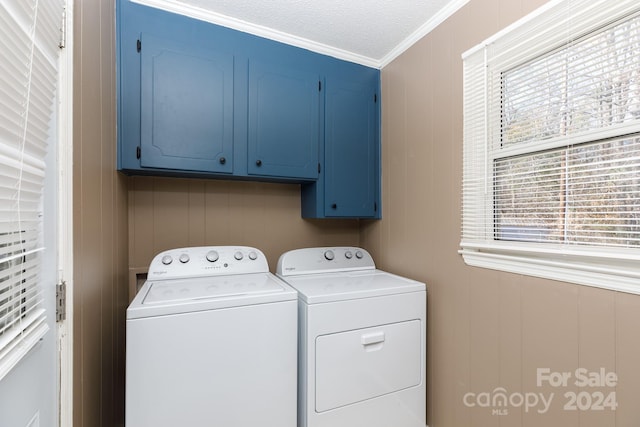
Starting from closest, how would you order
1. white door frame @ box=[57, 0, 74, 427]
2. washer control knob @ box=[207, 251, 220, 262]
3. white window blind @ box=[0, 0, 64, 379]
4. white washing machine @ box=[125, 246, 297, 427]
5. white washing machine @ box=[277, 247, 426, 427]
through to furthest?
white window blind @ box=[0, 0, 64, 379], white door frame @ box=[57, 0, 74, 427], white washing machine @ box=[125, 246, 297, 427], white washing machine @ box=[277, 247, 426, 427], washer control knob @ box=[207, 251, 220, 262]

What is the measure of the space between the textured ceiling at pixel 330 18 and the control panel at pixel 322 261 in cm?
139

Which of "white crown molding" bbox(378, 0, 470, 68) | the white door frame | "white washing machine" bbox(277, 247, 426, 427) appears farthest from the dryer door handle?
"white crown molding" bbox(378, 0, 470, 68)

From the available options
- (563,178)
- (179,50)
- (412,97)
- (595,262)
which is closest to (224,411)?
(595,262)

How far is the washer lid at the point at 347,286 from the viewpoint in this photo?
1405mm

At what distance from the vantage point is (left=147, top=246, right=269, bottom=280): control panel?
160 cm

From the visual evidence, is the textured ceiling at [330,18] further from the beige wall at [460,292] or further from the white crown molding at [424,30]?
the beige wall at [460,292]

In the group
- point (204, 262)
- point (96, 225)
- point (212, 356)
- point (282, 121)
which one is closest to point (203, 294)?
point (212, 356)

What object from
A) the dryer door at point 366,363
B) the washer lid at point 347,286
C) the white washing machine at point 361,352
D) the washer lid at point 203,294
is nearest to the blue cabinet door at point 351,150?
the washer lid at point 347,286

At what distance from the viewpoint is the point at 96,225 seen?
1.15 meters

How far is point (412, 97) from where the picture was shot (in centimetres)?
183

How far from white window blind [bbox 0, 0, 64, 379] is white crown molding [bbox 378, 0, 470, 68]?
1716mm

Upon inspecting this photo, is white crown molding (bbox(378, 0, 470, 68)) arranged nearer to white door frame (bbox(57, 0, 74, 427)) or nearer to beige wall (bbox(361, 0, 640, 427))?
beige wall (bbox(361, 0, 640, 427))

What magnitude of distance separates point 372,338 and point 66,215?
1.37m

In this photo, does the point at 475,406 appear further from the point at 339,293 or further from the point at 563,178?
the point at 563,178
